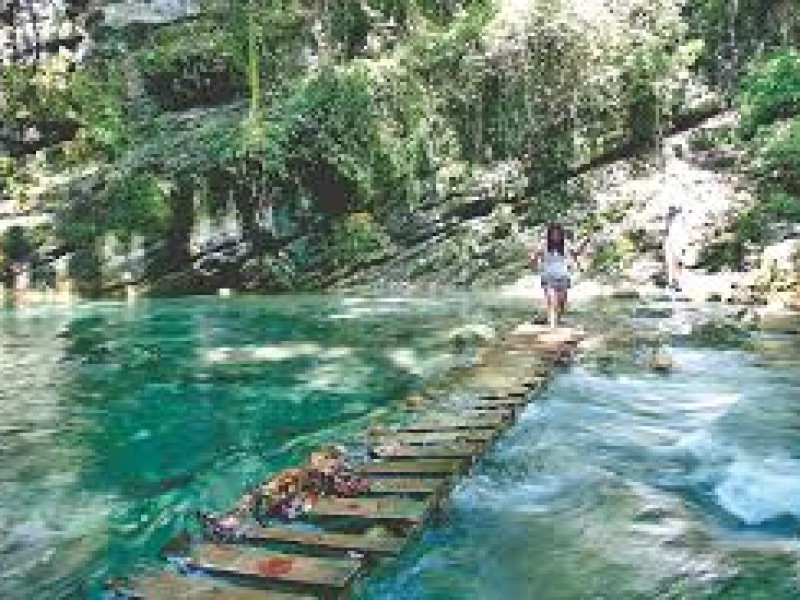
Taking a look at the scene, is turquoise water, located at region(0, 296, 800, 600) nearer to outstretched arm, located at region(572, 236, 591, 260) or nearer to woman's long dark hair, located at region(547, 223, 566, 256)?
woman's long dark hair, located at region(547, 223, 566, 256)

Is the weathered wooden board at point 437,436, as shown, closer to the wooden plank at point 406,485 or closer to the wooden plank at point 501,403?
the wooden plank at point 501,403

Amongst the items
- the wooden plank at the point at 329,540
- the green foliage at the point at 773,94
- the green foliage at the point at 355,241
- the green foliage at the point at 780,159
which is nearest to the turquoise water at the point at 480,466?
the wooden plank at the point at 329,540

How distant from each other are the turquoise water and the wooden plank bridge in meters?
0.23

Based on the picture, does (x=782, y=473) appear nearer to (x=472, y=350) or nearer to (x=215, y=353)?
(x=472, y=350)

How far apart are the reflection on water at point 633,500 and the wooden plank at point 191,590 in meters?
A: 0.80

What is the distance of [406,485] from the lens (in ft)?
28.6

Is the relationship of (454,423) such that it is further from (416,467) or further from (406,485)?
(406,485)

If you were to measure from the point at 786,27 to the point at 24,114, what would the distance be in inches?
909

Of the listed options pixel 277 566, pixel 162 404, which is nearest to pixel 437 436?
pixel 277 566

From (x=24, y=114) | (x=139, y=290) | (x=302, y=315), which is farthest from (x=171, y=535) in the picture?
(x=24, y=114)

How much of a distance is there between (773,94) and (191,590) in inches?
911

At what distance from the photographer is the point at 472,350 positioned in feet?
55.9

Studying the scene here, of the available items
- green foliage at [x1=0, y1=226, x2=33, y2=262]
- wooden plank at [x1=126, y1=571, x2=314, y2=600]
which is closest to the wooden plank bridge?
wooden plank at [x1=126, y1=571, x2=314, y2=600]

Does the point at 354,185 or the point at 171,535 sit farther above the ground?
the point at 354,185
